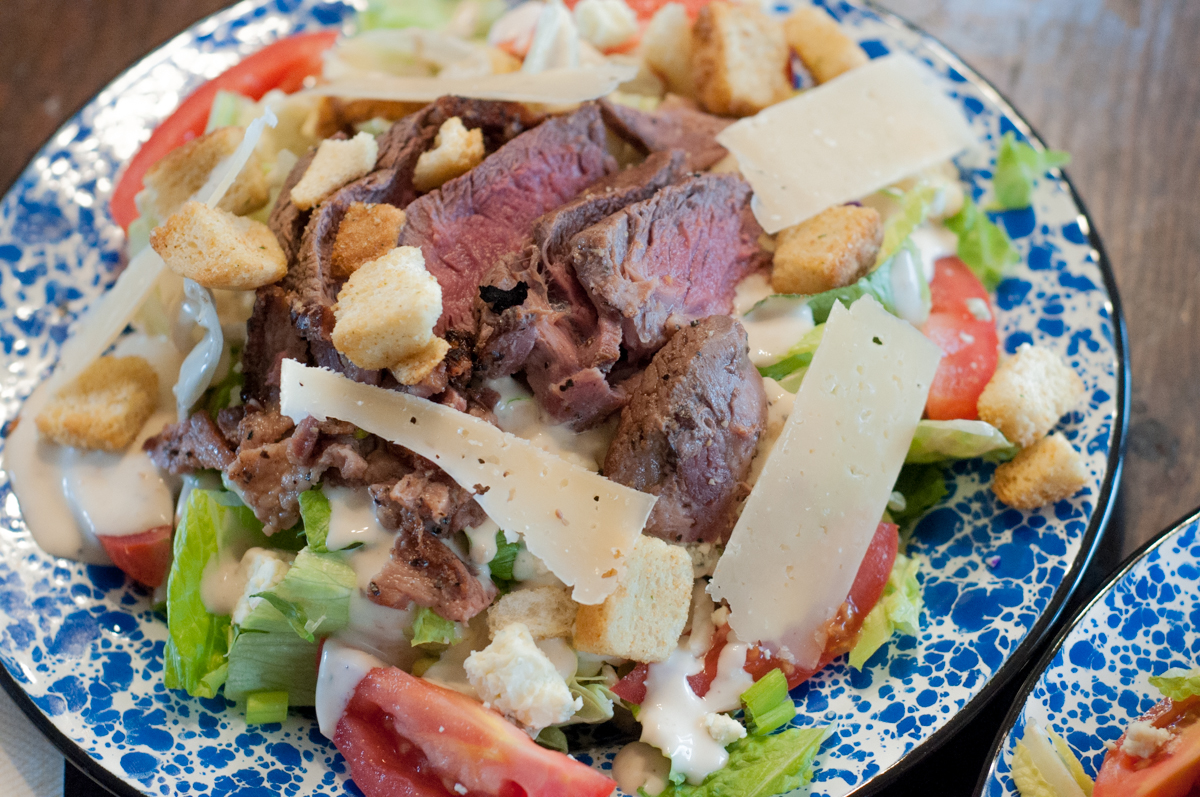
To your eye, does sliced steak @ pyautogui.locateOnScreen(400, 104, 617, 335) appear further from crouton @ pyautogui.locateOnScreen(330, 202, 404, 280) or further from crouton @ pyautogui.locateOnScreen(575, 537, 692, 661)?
crouton @ pyautogui.locateOnScreen(575, 537, 692, 661)

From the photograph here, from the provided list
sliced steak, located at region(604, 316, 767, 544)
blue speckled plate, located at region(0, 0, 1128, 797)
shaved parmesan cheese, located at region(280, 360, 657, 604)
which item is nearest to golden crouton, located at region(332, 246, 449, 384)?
shaved parmesan cheese, located at region(280, 360, 657, 604)

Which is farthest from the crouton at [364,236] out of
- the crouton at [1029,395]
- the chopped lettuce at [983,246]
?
the chopped lettuce at [983,246]

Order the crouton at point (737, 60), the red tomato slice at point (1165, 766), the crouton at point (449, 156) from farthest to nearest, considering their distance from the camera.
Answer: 1. the crouton at point (737, 60)
2. the crouton at point (449, 156)
3. the red tomato slice at point (1165, 766)

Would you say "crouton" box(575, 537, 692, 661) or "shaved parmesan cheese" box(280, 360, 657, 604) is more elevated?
"shaved parmesan cheese" box(280, 360, 657, 604)

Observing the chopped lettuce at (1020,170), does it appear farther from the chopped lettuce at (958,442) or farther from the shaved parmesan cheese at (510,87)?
the shaved parmesan cheese at (510,87)

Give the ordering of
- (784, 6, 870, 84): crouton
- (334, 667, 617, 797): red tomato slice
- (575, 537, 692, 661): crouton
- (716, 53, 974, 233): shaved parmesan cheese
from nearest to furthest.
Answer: (334, 667, 617, 797): red tomato slice < (575, 537, 692, 661): crouton < (716, 53, 974, 233): shaved parmesan cheese < (784, 6, 870, 84): crouton

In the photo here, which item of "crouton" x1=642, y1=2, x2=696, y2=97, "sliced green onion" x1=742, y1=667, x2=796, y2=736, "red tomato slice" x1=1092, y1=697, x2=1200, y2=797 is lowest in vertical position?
"red tomato slice" x1=1092, y1=697, x2=1200, y2=797

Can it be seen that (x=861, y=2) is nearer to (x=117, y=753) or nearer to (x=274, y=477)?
(x=274, y=477)
